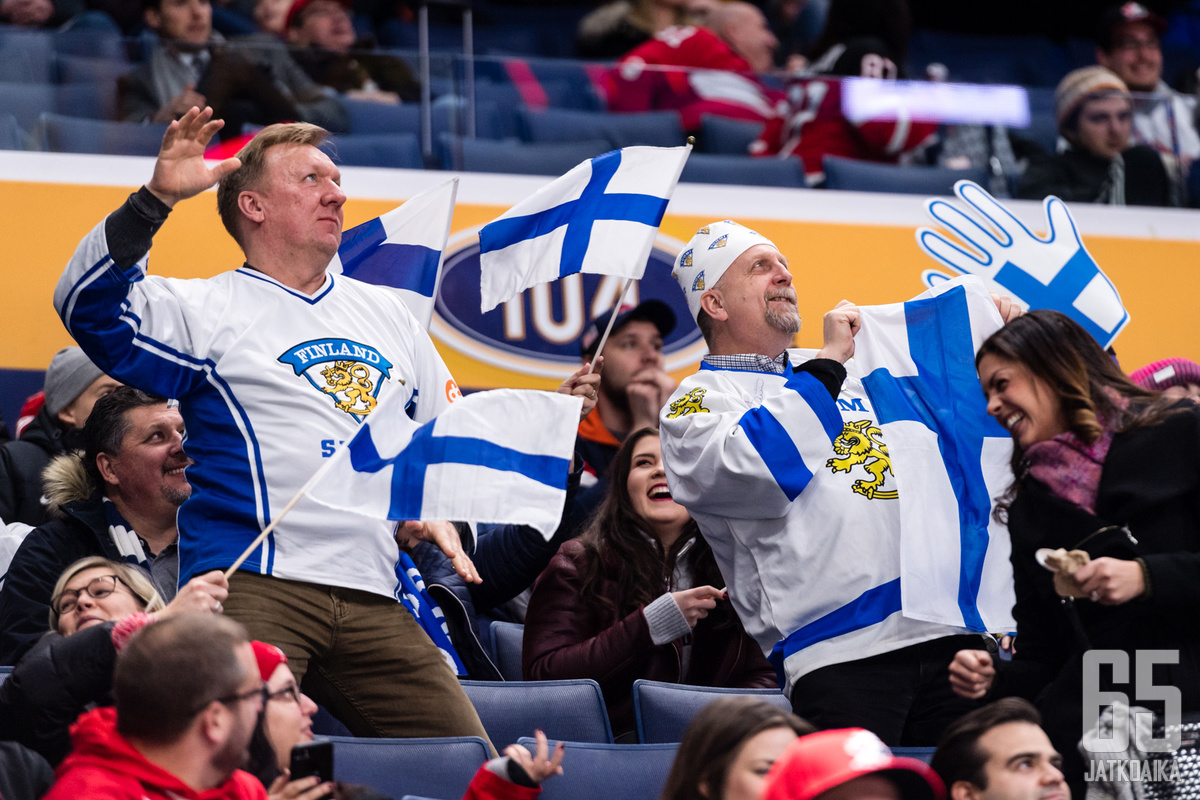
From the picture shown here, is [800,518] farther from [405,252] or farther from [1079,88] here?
[1079,88]

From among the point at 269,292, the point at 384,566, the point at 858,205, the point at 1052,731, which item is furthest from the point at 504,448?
the point at 858,205

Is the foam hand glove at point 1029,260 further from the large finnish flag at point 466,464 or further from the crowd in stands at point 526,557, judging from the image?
the large finnish flag at point 466,464

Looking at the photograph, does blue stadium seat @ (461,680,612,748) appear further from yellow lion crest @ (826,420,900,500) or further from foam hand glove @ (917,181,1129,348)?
foam hand glove @ (917,181,1129,348)

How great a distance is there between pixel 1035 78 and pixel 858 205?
3.24 meters

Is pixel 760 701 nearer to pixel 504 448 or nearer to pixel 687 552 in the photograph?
pixel 504 448

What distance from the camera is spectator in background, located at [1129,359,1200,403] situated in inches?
177

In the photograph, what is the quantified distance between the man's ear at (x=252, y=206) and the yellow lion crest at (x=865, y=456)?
51.4 inches

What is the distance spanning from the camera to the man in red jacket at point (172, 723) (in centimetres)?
226

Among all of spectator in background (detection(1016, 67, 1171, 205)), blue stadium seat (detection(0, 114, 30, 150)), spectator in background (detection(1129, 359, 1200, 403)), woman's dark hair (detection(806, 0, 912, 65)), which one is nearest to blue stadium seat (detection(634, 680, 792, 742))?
spectator in background (detection(1129, 359, 1200, 403))

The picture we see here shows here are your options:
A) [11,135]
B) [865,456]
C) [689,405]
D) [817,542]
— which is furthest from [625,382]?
[11,135]

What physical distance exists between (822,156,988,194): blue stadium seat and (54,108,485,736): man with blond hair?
11.6ft

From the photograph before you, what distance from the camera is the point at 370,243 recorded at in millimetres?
3971

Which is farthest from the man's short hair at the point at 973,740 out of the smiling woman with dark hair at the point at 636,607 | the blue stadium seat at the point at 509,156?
the blue stadium seat at the point at 509,156

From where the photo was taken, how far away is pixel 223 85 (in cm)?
536
